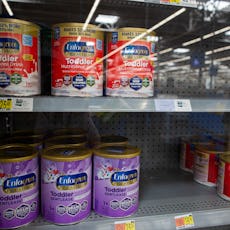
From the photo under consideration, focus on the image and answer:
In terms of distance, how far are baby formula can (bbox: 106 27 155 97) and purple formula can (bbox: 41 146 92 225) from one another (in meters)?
0.27

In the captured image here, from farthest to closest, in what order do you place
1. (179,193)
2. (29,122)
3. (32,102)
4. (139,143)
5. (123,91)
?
(139,143), (29,122), (179,193), (123,91), (32,102)

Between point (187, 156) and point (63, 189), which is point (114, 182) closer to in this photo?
point (63, 189)

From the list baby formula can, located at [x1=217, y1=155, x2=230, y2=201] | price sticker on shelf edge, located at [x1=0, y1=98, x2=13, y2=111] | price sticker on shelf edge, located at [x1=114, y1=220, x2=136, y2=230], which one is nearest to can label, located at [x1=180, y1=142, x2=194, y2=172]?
baby formula can, located at [x1=217, y1=155, x2=230, y2=201]

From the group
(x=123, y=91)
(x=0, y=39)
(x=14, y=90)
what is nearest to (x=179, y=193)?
(x=123, y=91)

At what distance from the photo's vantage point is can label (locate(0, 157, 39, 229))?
81 centimetres

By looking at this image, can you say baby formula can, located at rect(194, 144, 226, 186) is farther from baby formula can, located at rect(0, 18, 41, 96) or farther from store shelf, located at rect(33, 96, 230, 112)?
baby formula can, located at rect(0, 18, 41, 96)

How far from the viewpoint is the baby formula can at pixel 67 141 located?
102 cm

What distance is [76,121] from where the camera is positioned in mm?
1355

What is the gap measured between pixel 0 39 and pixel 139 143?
38.4 inches

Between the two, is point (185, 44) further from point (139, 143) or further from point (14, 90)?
point (14, 90)

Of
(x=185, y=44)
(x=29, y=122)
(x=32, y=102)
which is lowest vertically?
(x=29, y=122)

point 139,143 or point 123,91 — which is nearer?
point 123,91

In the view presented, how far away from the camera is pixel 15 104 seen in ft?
2.49

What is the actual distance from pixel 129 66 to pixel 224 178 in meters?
0.64
